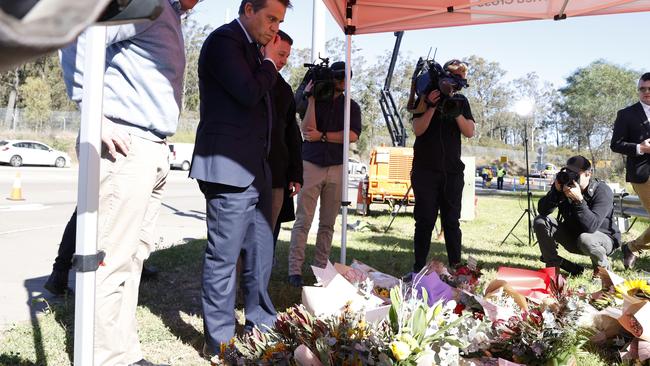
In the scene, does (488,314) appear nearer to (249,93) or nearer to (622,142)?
(249,93)

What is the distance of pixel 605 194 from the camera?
16.6 ft

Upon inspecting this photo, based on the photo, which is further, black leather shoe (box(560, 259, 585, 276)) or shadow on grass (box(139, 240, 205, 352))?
black leather shoe (box(560, 259, 585, 276))

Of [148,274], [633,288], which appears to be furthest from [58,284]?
[633,288]

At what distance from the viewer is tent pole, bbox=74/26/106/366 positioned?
1.90 metres

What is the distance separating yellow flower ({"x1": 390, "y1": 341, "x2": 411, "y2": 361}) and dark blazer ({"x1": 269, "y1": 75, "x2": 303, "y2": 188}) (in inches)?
77.9

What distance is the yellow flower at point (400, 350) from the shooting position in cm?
197

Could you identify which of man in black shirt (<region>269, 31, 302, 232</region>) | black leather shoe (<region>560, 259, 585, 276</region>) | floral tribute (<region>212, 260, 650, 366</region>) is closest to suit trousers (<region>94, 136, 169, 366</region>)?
floral tribute (<region>212, 260, 650, 366</region>)

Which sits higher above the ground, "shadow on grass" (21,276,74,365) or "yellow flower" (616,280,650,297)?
"yellow flower" (616,280,650,297)

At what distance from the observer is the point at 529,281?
3188mm

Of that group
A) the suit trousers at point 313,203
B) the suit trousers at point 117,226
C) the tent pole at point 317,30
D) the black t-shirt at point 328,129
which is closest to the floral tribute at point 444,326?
the suit trousers at point 117,226

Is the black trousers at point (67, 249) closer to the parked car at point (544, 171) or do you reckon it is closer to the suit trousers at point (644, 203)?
the suit trousers at point (644, 203)

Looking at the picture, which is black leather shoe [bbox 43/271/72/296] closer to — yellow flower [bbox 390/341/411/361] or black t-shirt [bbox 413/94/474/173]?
black t-shirt [bbox 413/94/474/173]

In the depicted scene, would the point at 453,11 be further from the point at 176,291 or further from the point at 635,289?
the point at 176,291

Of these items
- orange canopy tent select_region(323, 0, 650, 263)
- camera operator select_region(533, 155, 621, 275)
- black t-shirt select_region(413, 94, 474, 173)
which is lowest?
camera operator select_region(533, 155, 621, 275)
